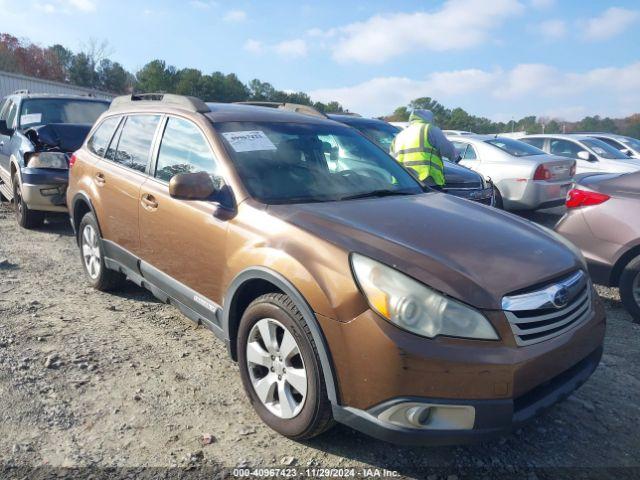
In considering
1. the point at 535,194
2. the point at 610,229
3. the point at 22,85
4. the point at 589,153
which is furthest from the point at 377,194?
the point at 22,85

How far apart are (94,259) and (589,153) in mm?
9860

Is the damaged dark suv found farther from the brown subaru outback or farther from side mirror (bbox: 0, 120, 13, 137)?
the brown subaru outback

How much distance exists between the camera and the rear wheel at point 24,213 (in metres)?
6.98

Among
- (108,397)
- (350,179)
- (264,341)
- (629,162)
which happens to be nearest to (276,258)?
(264,341)

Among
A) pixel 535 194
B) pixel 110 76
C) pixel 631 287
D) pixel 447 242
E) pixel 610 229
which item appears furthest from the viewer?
pixel 110 76

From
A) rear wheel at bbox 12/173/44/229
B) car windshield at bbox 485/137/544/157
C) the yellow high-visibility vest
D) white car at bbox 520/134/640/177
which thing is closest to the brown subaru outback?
the yellow high-visibility vest

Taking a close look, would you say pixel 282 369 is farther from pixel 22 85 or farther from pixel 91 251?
pixel 22 85

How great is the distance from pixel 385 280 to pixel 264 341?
80cm

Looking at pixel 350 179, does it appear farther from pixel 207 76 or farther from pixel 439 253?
pixel 207 76

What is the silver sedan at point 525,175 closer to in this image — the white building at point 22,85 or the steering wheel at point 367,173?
the steering wheel at point 367,173

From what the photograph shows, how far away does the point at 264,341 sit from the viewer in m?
2.70

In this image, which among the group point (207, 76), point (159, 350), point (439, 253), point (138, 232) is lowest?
point (159, 350)

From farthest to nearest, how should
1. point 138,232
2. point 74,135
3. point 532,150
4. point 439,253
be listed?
point 532,150, point 74,135, point 138,232, point 439,253

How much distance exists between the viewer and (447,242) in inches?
102
